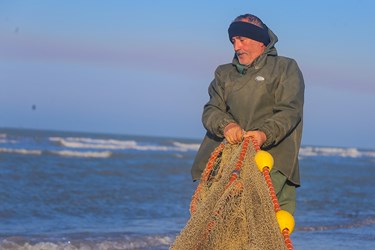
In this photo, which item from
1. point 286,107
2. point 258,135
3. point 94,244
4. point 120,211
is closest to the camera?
point 258,135

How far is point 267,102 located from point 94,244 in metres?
5.62

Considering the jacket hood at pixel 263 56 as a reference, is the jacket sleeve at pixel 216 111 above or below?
below

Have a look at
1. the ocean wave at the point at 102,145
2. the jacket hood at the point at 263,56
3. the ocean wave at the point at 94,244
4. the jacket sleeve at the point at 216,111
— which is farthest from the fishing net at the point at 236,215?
the ocean wave at the point at 102,145

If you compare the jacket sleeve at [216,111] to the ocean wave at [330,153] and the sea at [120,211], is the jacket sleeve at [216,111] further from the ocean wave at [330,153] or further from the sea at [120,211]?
the ocean wave at [330,153]

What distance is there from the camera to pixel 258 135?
14.3 feet

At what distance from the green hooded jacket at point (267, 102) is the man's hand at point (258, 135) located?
0.20 feet

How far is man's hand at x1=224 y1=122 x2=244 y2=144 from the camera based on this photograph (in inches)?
174

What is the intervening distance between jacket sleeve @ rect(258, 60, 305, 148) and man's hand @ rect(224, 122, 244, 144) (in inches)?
4.8

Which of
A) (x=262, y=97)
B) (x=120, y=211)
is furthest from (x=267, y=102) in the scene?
(x=120, y=211)

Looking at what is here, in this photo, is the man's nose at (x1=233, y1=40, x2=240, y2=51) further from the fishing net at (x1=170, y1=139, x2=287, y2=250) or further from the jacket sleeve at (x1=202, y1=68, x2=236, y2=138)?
the fishing net at (x1=170, y1=139, x2=287, y2=250)

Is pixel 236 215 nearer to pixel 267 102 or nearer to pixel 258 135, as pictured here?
pixel 258 135

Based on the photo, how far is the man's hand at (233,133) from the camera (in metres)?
4.41

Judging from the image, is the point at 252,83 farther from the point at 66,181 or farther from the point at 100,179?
the point at 100,179

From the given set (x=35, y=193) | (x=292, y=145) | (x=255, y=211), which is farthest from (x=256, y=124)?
(x=35, y=193)
